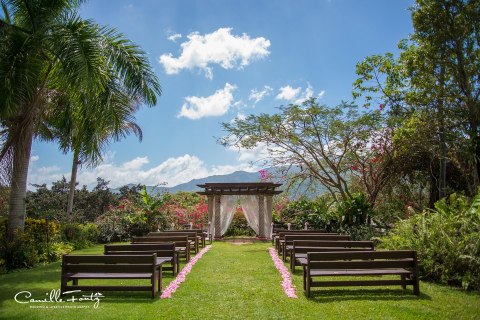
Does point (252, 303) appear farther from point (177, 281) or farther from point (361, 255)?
point (177, 281)

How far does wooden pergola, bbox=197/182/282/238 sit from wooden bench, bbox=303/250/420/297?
12077 mm

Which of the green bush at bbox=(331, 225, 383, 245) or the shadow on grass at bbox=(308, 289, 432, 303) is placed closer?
the shadow on grass at bbox=(308, 289, 432, 303)

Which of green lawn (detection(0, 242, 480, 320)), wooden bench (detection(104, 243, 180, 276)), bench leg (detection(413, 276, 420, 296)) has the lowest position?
green lawn (detection(0, 242, 480, 320))

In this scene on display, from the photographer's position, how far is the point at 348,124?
15016 millimetres

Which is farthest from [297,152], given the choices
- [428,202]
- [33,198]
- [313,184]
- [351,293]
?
[33,198]

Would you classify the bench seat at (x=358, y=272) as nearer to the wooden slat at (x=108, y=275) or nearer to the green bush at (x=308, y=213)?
the wooden slat at (x=108, y=275)

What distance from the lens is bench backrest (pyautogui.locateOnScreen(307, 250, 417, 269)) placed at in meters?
6.63

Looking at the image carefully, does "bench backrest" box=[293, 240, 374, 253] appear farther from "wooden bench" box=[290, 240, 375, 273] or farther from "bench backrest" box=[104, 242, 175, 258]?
"bench backrest" box=[104, 242, 175, 258]

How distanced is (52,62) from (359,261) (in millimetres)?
8010

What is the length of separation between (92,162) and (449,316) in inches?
372

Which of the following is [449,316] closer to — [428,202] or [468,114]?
[468,114]

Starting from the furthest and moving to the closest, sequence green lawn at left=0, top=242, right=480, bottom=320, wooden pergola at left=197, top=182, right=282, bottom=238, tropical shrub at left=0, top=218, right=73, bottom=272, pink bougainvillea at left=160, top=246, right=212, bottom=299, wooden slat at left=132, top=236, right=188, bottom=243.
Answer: wooden pergola at left=197, top=182, right=282, bottom=238, wooden slat at left=132, top=236, right=188, bottom=243, tropical shrub at left=0, top=218, right=73, bottom=272, pink bougainvillea at left=160, top=246, right=212, bottom=299, green lawn at left=0, top=242, right=480, bottom=320
